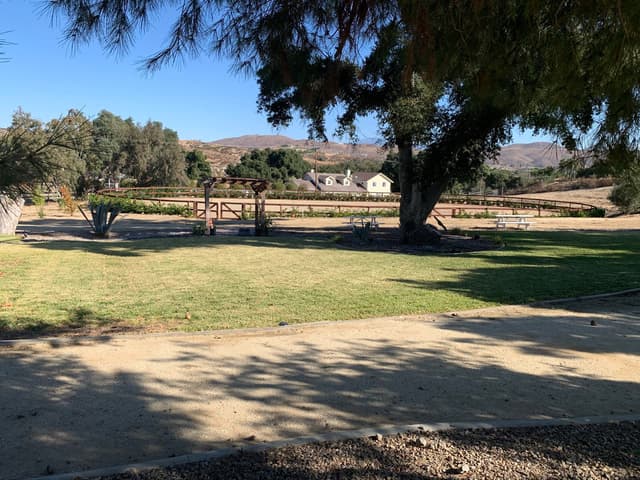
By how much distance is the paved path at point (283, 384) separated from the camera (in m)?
3.75

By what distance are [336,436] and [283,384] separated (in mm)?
1269

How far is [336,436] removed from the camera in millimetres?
3637

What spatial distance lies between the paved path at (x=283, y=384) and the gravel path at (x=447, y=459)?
0.38 m

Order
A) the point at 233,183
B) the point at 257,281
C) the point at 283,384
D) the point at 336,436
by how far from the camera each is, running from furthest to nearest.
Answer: the point at 233,183
the point at 257,281
the point at 283,384
the point at 336,436

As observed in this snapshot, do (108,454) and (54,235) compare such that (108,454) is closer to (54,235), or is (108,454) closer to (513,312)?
(513,312)

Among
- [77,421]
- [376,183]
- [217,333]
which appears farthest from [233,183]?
[376,183]

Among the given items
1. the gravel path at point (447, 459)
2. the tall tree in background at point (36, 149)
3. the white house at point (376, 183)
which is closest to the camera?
the gravel path at point (447, 459)

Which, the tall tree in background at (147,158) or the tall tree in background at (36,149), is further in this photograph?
the tall tree in background at (147,158)

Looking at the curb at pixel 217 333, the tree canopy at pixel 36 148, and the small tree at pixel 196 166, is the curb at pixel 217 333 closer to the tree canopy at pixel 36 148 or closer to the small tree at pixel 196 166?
the tree canopy at pixel 36 148

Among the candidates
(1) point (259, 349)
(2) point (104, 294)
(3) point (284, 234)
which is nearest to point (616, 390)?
(1) point (259, 349)

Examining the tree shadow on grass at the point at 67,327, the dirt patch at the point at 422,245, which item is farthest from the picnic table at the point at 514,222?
the tree shadow on grass at the point at 67,327

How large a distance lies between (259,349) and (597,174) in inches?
157

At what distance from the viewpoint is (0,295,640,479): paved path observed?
3754 millimetres

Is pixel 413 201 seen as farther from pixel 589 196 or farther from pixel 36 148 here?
pixel 589 196
